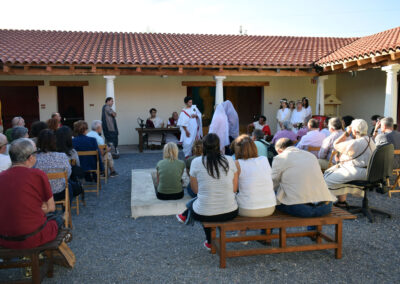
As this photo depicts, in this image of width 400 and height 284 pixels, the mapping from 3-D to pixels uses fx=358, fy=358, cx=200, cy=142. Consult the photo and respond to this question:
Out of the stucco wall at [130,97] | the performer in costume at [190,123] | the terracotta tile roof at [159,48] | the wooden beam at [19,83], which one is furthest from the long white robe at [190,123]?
the wooden beam at [19,83]

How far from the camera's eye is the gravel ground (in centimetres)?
311

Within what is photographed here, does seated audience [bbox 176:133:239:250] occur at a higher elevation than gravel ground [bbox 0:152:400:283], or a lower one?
higher

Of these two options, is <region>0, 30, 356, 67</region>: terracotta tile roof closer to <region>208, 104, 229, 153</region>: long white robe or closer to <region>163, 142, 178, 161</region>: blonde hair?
<region>208, 104, 229, 153</region>: long white robe

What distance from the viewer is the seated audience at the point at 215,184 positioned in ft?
10.6

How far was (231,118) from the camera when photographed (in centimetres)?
658

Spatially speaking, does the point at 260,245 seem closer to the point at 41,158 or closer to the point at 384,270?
the point at 384,270

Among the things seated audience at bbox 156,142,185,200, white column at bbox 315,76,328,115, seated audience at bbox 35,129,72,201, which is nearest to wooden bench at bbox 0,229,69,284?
seated audience at bbox 35,129,72,201

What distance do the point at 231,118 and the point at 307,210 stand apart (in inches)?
136

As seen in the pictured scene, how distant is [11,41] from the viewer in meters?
11.2

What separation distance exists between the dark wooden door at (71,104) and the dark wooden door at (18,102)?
80 cm

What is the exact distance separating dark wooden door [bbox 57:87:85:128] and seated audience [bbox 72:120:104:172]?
6.55m

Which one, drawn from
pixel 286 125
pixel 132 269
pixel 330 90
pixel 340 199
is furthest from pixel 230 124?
pixel 330 90

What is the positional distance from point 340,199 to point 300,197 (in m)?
1.91

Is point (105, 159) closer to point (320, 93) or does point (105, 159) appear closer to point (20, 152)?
point (20, 152)
